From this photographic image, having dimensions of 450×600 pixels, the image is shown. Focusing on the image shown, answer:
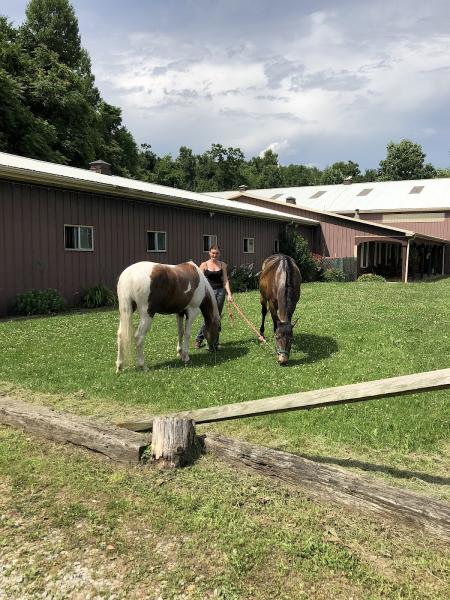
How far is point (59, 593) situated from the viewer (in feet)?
8.48

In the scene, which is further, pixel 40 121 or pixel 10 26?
pixel 10 26

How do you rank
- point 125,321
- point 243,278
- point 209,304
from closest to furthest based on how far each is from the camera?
point 125,321, point 209,304, point 243,278

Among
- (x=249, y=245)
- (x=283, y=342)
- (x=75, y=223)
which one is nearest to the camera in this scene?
(x=283, y=342)

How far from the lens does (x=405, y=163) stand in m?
63.1

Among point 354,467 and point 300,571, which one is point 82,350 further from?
point 300,571

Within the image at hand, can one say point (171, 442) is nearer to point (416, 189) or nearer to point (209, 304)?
point (209, 304)

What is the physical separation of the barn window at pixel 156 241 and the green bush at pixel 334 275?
508 inches

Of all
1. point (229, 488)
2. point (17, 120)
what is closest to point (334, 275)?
point (17, 120)

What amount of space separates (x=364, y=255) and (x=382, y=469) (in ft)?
95.1

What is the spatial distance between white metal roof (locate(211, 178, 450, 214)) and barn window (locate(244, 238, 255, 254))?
11240 millimetres

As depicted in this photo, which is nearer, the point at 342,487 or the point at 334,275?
the point at 342,487

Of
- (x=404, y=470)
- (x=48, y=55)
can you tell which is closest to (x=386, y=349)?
(x=404, y=470)

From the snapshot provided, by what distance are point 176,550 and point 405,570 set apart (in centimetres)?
134

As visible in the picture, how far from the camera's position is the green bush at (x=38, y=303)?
12.7 meters
